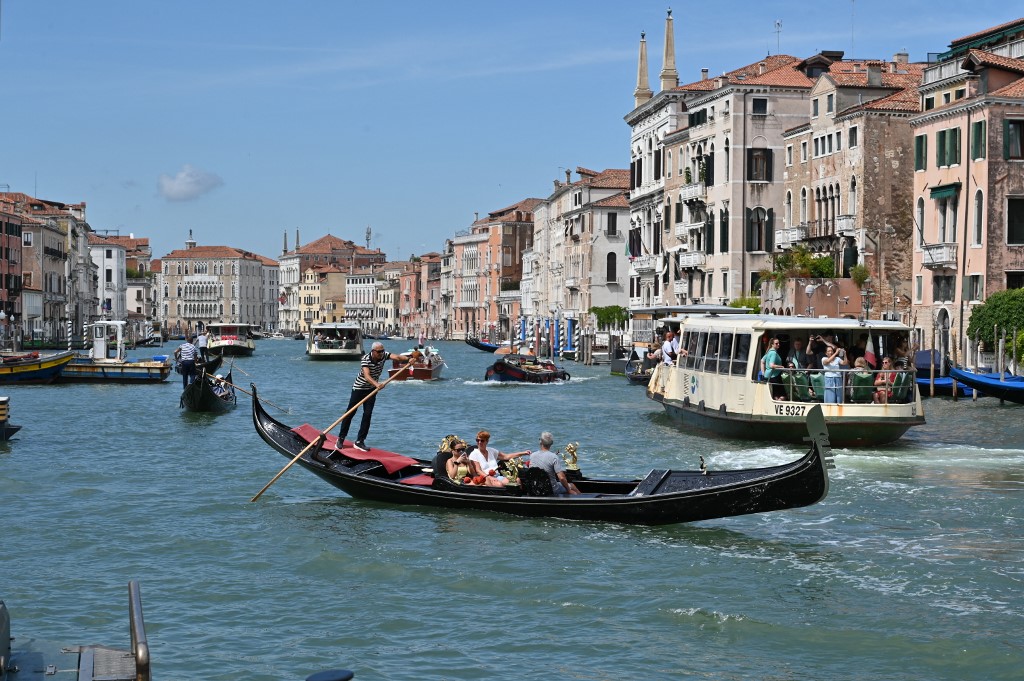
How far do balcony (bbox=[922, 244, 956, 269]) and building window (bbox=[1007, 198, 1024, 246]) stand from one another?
1203mm

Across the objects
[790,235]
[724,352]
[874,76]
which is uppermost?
[874,76]

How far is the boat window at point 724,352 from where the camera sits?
17.6m

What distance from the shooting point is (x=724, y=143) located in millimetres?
40500

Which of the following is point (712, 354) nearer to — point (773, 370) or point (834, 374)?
point (773, 370)

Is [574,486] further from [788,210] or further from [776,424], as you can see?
[788,210]

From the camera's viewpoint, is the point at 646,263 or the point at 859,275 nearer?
the point at 859,275

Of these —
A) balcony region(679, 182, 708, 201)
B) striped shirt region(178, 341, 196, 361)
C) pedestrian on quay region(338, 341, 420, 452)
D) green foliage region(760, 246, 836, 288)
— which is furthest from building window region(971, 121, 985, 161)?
pedestrian on quay region(338, 341, 420, 452)

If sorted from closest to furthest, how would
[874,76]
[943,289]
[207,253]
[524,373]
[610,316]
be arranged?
[943,289]
[524,373]
[874,76]
[610,316]
[207,253]

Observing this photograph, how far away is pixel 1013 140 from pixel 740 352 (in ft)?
45.0

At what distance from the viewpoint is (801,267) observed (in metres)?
34.9

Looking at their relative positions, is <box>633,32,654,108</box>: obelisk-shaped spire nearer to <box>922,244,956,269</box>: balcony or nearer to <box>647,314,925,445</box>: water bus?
<box>922,244,956,269</box>: balcony

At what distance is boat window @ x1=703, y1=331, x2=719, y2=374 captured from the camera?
18188mm

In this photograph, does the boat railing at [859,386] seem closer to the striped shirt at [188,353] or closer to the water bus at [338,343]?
the striped shirt at [188,353]

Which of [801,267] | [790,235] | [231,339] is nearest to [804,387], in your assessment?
[801,267]
